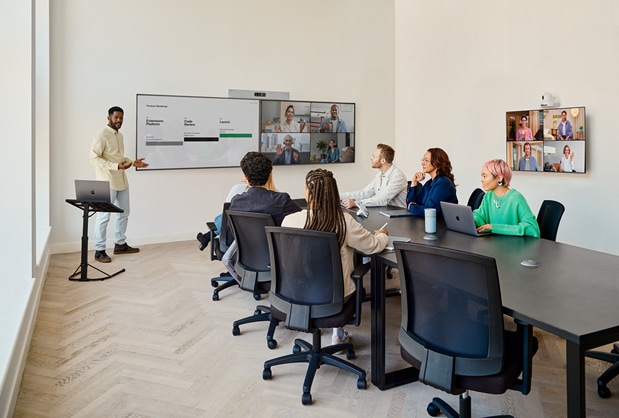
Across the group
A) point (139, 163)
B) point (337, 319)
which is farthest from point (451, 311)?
point (139, 163)

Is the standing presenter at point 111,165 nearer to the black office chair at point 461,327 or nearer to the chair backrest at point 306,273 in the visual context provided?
the chair backrest at point 306,273

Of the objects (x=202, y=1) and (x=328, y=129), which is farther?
(x=328, y=129)

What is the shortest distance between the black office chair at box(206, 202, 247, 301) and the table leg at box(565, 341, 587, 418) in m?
2.55

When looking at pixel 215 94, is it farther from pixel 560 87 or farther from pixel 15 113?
pixel 560 87

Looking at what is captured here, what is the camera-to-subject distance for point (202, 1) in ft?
21.1

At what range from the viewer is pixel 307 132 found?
7.36m

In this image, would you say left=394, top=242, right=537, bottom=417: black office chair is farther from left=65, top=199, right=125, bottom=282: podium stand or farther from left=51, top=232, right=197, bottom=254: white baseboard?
left=51, top=232, right=197, bottom=254: white baseboard

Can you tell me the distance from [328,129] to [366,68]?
1324 mm

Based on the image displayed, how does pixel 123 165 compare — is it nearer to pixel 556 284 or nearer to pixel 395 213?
pixel 395 213

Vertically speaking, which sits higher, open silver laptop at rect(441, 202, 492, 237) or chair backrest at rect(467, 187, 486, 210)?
chair backrest at rect(467, 187, 486, 210)

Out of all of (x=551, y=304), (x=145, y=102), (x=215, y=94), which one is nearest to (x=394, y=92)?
(x=215, y=94)

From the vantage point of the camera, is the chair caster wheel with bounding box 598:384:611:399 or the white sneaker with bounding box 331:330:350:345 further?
the white sneaker with bounding box 331:330:350:345

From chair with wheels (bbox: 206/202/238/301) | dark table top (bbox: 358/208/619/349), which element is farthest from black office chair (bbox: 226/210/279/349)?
dark table top (bbox: 358/208/619/349)

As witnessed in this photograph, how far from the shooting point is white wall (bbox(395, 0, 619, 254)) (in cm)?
450
